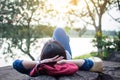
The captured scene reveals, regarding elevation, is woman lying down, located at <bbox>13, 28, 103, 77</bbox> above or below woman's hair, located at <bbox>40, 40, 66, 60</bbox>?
below

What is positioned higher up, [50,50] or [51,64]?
[50,50]

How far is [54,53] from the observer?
2723mm

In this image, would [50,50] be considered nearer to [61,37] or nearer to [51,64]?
[51,64]

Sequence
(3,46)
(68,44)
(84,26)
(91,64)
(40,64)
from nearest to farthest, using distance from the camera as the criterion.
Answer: (40,64), (91,64), (68,44), (3,46), (84,26)

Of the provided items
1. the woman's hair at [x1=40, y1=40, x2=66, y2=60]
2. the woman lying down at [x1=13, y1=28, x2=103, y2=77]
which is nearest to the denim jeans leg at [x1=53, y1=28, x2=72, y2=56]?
the woman lying down at [x1=13, y1=28, x2=103, y2=77]

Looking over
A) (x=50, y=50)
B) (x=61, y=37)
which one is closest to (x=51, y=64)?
(x=50, y=50)

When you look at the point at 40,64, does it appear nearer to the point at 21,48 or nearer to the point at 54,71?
the point at 54,71

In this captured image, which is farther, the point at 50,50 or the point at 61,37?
the point at 61,37

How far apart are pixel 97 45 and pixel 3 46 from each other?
6.54m

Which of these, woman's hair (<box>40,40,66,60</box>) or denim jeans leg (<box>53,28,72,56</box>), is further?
denim jeans leg (<box>53,28,72,56</box>)

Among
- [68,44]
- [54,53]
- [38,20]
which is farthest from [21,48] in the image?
[54,53]

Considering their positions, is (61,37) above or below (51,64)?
above

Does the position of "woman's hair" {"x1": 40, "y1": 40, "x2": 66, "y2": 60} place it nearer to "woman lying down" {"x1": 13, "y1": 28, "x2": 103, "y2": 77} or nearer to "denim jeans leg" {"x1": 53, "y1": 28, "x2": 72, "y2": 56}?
"woman lying down" {"x1": 13, "y1": 28, "x2": 103, "y2": 77}

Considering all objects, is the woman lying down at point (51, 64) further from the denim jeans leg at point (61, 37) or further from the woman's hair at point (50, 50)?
the denim jeans leg at point (61, 37)
